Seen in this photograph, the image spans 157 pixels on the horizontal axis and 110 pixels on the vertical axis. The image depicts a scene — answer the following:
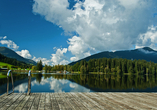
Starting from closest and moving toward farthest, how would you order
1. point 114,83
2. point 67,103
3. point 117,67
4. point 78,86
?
point 67,103 → point 78,86 → point 114,83 → point 117,67

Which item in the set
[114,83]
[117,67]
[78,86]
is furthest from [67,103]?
[117,67]

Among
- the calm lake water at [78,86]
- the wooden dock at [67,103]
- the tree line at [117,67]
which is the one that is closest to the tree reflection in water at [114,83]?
the calm lake water at [78,86]

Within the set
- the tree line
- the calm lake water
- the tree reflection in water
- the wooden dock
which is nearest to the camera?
the wooden dock

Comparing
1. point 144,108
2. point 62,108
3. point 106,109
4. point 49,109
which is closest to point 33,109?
point 49,109

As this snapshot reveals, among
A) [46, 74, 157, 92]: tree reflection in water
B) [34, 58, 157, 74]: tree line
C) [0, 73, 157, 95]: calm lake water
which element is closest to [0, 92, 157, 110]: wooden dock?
[0, 73, 157, 95]: calm lake water

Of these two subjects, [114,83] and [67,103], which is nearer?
[67,103]

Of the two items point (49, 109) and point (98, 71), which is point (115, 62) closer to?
point (98, 71)

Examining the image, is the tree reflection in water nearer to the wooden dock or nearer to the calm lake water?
the calm lake water

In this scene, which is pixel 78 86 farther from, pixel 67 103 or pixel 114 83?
pixel 67 103

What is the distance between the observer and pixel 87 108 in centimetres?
705

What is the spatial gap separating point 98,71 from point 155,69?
2721 inches

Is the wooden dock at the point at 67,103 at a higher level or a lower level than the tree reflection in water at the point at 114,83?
higher

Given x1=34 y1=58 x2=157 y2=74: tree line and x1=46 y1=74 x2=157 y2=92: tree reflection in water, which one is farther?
x1=34 y1=58 x2=157 y2=74: tree line

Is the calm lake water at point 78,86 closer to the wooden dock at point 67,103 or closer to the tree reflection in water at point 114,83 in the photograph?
the tree reflection in water at point 114,83
